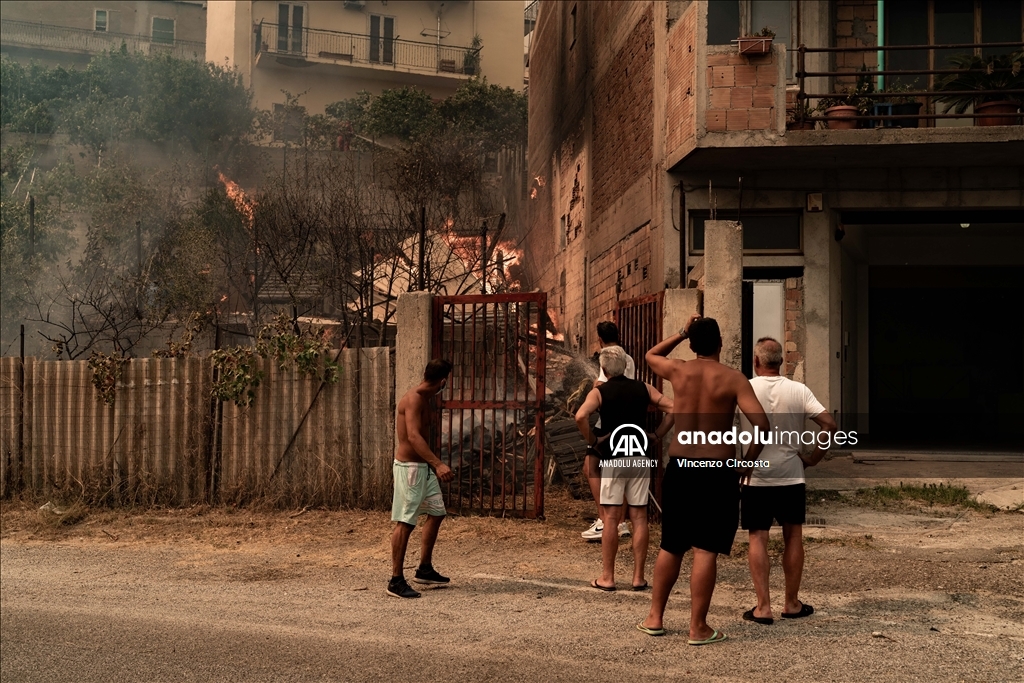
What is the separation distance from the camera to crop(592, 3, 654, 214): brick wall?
16.3 m

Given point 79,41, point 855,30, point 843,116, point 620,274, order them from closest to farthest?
point 843,116, point 855,30, point 620,274, point 79,41

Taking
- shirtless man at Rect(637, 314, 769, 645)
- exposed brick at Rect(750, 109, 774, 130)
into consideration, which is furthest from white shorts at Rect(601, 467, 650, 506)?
exposed brick at Rect(750, 109, 774, 130)

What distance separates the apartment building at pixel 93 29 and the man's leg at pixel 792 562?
4754cm

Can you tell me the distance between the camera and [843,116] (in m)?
14.0

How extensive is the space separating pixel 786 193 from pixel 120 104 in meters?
31.8

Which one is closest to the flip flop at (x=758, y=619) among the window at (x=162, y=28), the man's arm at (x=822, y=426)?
the man's arm at (x=822, y=426)

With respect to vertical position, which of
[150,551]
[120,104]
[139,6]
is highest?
[139,6]

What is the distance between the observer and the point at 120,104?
39.0m

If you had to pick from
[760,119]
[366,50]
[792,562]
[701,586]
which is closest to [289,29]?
[366,50]

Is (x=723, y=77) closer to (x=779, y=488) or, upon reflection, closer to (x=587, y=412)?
(x=587, y=412)

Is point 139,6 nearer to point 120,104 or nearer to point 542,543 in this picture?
point 120,104

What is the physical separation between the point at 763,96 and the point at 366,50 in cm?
3393

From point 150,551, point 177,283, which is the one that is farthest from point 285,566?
point 177,283

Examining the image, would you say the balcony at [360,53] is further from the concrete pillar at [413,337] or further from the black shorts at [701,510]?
the black shorts at [701,510]
